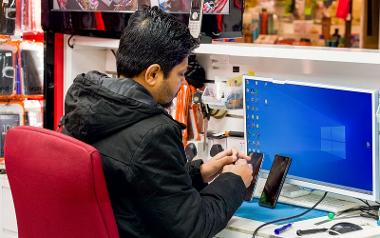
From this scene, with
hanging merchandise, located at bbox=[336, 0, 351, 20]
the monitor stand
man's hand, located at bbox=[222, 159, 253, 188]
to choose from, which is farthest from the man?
hanging merchandise, located at bbox=[336, 0, 351, 20]

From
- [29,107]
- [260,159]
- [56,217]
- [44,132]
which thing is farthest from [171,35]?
[29,107]

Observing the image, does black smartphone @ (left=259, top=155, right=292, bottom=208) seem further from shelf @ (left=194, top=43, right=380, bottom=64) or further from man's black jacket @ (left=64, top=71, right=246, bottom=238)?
man's black jacket @ (left=64, top=71, right=246, bottom=238)

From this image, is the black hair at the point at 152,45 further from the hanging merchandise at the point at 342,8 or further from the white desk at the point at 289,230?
the hanging merchandise at the point at 342,8

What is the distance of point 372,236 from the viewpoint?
225 centimetres

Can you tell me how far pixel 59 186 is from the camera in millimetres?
1841

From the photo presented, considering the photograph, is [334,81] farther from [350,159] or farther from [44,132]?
[44,132]

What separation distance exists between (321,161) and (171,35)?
849 mm

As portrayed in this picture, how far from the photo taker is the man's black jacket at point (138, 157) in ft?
6.22

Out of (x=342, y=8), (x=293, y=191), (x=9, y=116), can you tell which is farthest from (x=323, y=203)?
(x=342, y=8)

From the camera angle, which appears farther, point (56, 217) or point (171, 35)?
point (171, 35)

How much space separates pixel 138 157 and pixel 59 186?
0.72 ft

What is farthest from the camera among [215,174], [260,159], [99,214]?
[260,159]

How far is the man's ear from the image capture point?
2016 millimetres

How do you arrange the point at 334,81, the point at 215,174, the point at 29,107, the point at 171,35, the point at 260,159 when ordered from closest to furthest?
the point at 171,35, the point at 215,174, the point at 260,159, the point at 334,81, the point at 29,107
